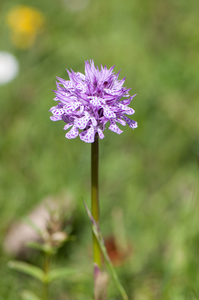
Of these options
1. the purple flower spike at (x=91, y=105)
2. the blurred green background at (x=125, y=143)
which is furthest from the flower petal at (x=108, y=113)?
the blurred green background at (x=125, y=143)

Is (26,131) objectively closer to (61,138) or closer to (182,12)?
(61,138)

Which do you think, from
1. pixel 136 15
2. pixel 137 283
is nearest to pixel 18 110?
pixel 137 283

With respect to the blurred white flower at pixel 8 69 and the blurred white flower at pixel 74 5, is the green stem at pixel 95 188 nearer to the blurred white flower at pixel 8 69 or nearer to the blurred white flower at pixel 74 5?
the blurred white flower at pixel 8 69

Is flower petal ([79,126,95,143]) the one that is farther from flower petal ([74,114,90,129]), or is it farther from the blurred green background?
the blurred green background

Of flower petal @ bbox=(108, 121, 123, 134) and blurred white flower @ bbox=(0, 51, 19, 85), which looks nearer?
flower petal @ bbox=(108, 121, 123, 134)

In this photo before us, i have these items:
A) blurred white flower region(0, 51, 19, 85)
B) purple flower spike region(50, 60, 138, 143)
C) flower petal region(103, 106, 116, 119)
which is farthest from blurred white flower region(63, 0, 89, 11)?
flower petal region(103, 106, 116, 119)

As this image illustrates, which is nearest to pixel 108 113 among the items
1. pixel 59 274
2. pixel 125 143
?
pixel 59 274

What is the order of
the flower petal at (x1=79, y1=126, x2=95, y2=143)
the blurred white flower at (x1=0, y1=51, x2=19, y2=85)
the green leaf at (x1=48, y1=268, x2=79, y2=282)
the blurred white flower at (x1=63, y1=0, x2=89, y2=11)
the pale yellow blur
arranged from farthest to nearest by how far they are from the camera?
the blurred white flower at (x1=63, y1=0, x2=89, y2=11) → the pale yellow blur → the blurred white flower at (x1=0, y1=51, x2=19, y2=85) → the green leaf at (x1=48, y1=268, x2=79, y2=282) → the flower petal at (x1=79, y1=126, x2=95, y2=143)
